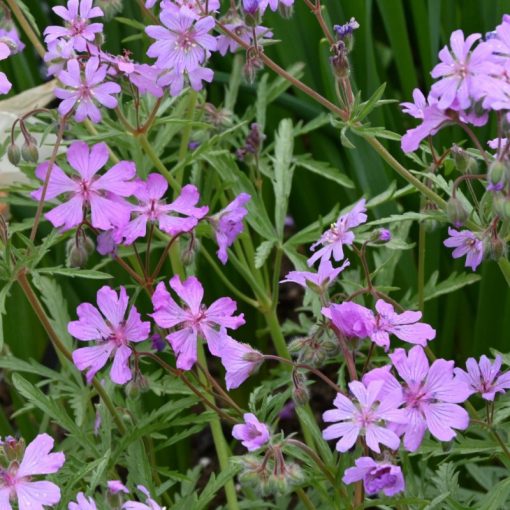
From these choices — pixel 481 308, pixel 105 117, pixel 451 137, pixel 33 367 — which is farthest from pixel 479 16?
pixel 33 367

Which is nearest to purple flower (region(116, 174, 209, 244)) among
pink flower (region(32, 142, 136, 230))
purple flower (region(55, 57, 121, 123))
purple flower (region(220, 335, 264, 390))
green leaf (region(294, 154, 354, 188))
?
pink flower (region(32, 142, 136, 230))

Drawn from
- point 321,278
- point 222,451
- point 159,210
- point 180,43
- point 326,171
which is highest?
point 180,43

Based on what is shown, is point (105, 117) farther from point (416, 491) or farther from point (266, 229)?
Result: point (416, 491)

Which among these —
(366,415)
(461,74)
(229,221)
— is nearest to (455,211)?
(461,74)

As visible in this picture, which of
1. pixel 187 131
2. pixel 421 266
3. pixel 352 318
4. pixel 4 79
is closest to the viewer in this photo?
pixel 352 318

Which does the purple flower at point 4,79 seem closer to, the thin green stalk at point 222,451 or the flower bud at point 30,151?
the flower bud at point 30,151

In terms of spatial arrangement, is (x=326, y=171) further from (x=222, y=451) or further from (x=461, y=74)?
(x=461, y=74)

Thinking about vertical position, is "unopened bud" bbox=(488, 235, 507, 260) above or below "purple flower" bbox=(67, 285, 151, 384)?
above

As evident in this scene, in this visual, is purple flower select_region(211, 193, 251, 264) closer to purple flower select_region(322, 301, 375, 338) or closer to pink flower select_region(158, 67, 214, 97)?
pink flower select_region(158, 67, 214, 97)
